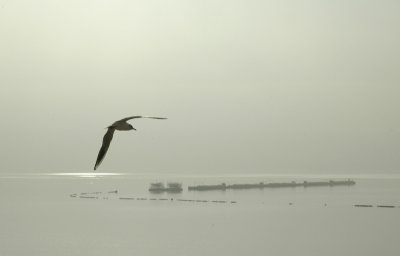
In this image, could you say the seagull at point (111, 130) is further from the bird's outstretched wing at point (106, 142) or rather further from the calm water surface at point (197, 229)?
the calm water surface at point (197, 229)

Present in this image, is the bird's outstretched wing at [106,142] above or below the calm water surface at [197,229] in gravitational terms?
above

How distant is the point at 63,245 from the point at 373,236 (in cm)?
5615

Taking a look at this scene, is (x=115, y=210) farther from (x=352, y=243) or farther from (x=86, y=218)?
(x=352, y=243)

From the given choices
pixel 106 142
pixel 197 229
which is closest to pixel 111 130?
pixel 106 142

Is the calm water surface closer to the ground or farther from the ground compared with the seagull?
closer to the ground

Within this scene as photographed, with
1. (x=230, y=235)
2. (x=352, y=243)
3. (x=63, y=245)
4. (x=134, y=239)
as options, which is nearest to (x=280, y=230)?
(x=230, y=235)

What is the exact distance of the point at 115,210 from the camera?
166 meters

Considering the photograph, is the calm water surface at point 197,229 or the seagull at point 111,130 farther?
the calm water surface at point 197,229

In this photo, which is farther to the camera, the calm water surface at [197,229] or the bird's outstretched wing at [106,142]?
the calm water surface at [197,229]

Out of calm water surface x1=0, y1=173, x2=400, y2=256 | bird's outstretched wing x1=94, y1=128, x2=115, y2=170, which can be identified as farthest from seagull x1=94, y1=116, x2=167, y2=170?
calm water surface x1=0, y1=173, x2=400, y2=256

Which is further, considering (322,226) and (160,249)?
(322,226)

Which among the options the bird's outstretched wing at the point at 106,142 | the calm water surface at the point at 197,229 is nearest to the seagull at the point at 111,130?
the bird's outstretched wing at the point at 106,142

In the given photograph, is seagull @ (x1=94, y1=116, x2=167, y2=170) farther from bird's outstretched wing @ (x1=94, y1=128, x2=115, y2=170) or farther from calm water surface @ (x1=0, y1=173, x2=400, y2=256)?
calm water surface @ (x1=0, y1=173, x2=400, y2=256)

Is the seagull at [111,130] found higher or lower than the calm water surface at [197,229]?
higher
